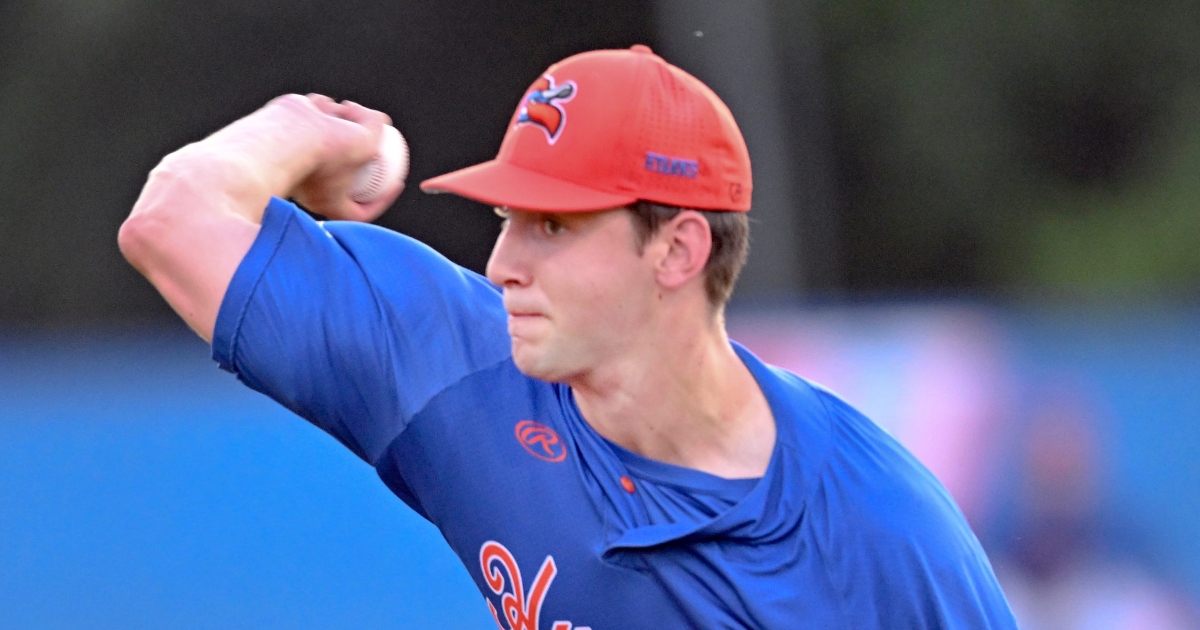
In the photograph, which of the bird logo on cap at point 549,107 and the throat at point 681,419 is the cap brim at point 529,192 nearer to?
the bird logo on cap at point 549,107

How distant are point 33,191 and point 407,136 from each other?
A: 145 centimetres

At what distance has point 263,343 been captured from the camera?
2.21m

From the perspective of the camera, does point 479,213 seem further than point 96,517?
Yes

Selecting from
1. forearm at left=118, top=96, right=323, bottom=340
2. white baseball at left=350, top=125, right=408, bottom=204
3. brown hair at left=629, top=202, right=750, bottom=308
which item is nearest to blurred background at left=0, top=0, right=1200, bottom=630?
white baseball at left=350, top=125, right=408, bottom=204

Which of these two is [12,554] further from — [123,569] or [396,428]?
[396,428]

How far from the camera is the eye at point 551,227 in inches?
86.0

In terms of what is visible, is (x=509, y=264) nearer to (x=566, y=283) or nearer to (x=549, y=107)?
(x=566, y=283)

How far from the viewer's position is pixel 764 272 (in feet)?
17.0

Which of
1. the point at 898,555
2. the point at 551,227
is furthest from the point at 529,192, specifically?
→ the point at 898,555

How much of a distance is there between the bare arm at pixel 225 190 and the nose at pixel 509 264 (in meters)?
0.37

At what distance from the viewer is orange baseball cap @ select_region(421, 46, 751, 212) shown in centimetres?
214

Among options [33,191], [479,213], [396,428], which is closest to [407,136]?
[479,213]

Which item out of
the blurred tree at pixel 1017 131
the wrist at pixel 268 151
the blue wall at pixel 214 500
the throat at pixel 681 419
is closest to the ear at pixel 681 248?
the throat at pixel 681 419

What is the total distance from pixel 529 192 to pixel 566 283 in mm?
166
